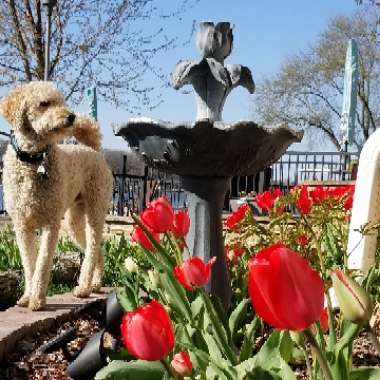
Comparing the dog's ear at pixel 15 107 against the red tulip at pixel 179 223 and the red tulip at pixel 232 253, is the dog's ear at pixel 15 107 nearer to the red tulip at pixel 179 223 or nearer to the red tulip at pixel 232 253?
the red tulip at pixel 232 253

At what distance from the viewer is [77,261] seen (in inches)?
277

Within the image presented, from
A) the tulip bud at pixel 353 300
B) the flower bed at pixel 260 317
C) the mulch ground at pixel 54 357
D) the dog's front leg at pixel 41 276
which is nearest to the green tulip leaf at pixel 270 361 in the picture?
the flower bed at pixel 260 317

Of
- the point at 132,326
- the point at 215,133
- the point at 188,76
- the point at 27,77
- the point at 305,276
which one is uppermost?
the point at 27,77

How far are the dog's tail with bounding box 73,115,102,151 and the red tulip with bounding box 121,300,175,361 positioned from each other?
4.76 metres

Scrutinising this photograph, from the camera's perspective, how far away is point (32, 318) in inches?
181

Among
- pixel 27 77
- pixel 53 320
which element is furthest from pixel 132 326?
pixel 27 77

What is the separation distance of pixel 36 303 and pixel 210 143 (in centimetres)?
229

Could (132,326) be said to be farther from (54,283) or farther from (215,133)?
(54,283)

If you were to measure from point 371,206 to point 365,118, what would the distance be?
29.5 metres

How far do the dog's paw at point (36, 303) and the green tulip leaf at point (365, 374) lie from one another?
3591 millimetres

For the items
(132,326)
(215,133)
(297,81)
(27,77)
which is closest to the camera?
(132,326)

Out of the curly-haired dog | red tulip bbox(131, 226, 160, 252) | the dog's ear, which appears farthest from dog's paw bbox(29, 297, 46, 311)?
red tulip bbox(131, 226, 160, 252)

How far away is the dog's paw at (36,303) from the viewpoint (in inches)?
192

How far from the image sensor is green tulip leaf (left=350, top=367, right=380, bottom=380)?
5.11 ft
